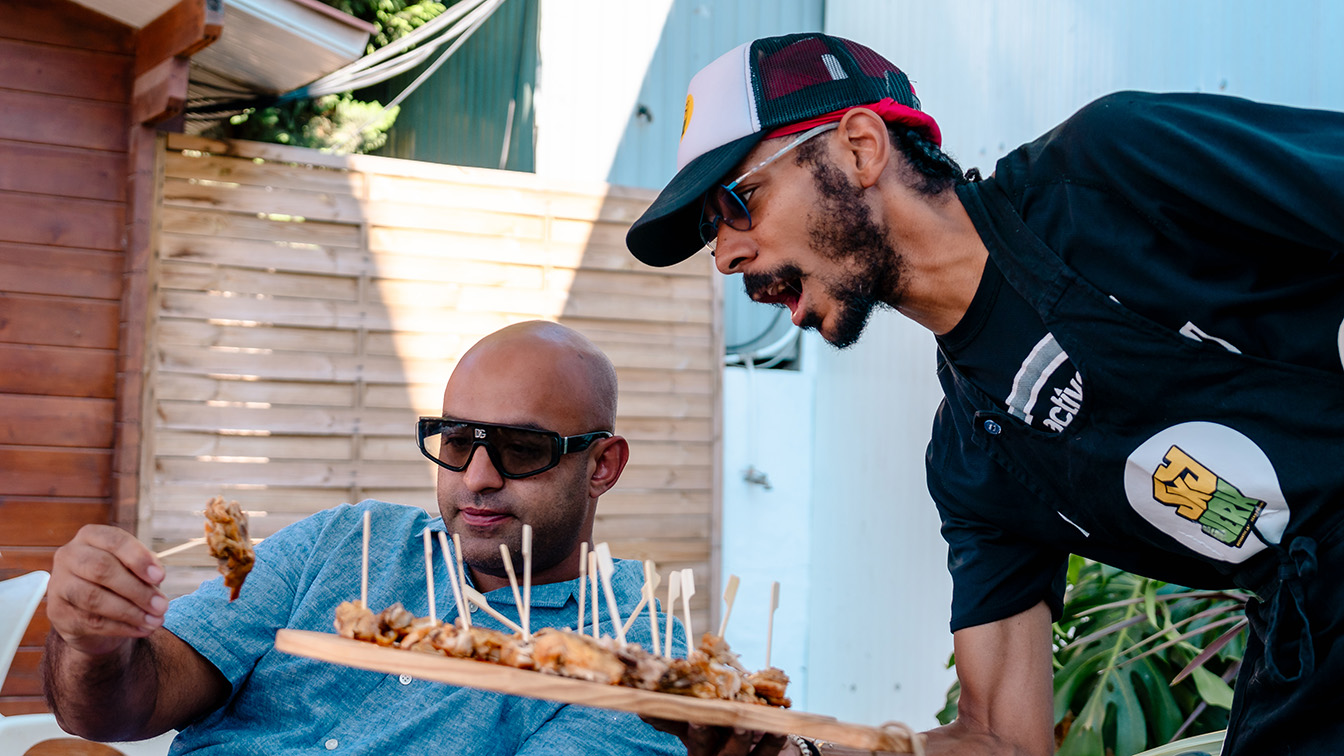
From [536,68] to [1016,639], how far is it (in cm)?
592

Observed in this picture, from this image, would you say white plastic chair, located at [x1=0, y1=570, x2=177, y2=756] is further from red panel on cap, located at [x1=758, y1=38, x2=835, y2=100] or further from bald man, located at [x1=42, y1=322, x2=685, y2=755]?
red panel on cap, located at [x1=758, y1=38, x2=835, y2=100]

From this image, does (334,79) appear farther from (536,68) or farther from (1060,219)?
(1060,219)

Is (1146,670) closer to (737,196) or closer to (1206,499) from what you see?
(1206,499)

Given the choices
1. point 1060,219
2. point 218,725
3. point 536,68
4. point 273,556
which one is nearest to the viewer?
point 1060,219

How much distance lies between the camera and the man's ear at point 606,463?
2.20 metres

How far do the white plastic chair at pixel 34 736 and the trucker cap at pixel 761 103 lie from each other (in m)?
1.62

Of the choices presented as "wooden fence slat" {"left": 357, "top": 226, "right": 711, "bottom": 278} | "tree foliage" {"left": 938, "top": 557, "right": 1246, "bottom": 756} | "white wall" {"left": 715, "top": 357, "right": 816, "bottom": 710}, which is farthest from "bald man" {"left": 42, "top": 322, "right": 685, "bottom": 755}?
"white wall" {"left": 715, "top": 357, "right": 816, "bottom": 710}

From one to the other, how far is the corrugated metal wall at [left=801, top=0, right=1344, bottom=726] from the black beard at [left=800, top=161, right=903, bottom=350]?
78.6 inches

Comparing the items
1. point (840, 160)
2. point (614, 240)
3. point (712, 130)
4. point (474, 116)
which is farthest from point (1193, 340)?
point (474, 116)

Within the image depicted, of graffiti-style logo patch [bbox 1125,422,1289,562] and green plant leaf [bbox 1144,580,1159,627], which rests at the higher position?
graffiti-style logo patch [bbox 1125,422,1289,562]

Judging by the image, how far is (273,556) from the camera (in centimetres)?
212

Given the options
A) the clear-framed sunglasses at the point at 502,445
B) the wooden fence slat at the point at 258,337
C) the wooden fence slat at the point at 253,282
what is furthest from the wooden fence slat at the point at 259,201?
the clear-framed sunglasses at the point at 502,445

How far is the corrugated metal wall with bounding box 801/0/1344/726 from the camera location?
3.36m

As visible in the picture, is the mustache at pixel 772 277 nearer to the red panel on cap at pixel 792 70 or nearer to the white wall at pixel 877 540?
the red panel on cap at pixel 792 70
